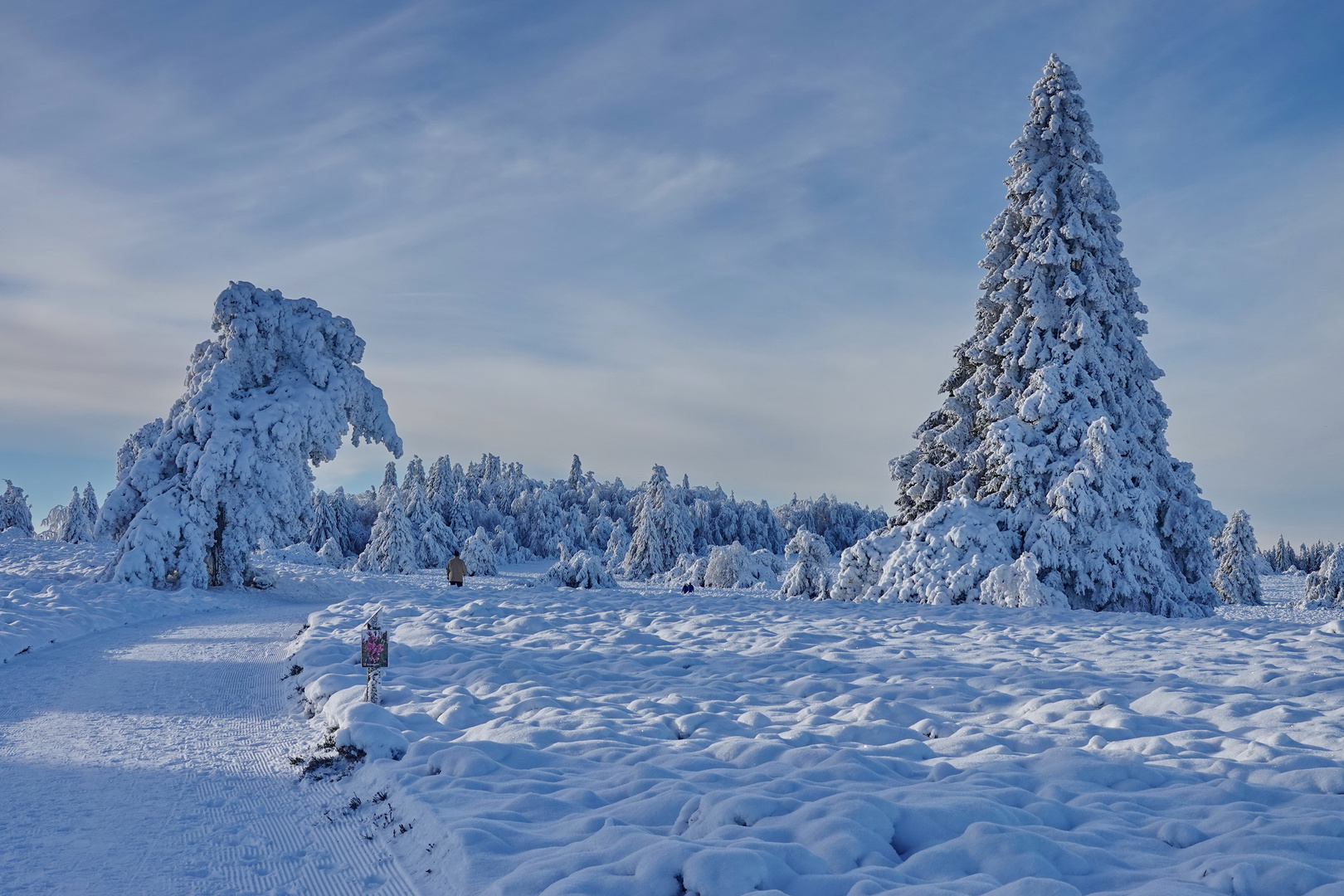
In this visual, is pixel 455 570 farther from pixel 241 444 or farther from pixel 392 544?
pixel 392 544

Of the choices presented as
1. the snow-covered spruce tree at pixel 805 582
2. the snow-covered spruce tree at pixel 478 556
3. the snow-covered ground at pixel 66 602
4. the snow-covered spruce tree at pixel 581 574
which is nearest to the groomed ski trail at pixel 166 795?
the snow-covered ground at pixel 66 602

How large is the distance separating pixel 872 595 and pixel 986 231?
9892 millimetres

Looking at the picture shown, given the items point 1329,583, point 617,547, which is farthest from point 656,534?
point 1329,583

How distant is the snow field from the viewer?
421 centimetres

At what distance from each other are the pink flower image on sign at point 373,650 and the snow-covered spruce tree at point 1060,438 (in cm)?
1333

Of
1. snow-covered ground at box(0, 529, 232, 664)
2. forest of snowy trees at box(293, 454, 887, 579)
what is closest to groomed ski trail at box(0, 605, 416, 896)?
snow-covered ground at box(0, 529, 232, 664)

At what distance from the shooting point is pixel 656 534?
2096 inches

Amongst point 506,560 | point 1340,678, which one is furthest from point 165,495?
point 506,560

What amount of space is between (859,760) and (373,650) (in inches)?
188

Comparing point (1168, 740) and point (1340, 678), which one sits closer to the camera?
point (1168, 740)

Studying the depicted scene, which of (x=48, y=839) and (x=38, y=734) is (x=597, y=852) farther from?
(x=38, y=734)

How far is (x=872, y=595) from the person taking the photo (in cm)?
1908

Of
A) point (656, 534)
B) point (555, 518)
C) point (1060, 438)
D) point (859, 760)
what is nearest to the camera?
point (859, 760)

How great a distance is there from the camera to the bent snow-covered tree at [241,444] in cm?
2094
